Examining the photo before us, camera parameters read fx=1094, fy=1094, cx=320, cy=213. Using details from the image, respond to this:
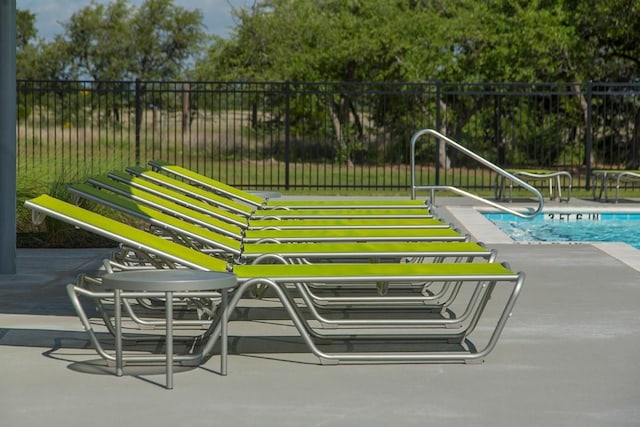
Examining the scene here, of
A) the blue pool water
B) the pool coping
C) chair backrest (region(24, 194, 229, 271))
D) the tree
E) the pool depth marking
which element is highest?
the tree

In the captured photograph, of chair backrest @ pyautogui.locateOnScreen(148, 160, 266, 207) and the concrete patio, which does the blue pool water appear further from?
the concrete patio

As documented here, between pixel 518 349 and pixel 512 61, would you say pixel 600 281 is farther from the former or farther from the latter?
pixel 512 61

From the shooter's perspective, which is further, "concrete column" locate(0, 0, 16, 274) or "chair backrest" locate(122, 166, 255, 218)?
"chair backrest" locate(122, 166, 255, 218)

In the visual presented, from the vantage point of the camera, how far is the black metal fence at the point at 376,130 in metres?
17.6

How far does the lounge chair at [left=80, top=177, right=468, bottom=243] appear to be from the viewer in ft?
21.0

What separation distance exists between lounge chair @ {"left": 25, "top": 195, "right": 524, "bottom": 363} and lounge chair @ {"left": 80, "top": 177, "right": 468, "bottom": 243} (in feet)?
3.62

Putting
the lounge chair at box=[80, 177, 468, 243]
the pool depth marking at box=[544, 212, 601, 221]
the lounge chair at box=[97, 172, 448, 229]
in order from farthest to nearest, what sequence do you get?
the pool depth marking at box=[544, 212, 601, 221] < the lounge chair at box=[97, 172, 448, 229] < the lounge chair at box=[80, 177, 468, 243]

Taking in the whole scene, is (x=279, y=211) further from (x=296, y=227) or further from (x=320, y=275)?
→ (x=320, y=275)

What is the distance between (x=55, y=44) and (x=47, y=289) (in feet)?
130

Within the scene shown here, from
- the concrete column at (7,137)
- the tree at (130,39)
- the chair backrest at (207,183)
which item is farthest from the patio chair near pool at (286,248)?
the tree at (130,39)

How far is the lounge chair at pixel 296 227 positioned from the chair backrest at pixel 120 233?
1.19 metres

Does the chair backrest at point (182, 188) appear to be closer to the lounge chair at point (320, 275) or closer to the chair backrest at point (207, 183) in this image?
the chair backrest at point (207, 183)

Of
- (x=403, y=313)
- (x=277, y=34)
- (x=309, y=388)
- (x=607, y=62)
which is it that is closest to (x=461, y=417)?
(x=309, y=388)

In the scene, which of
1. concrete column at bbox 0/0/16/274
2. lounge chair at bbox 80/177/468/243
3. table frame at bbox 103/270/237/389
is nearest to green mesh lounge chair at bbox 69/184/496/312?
lounge chair at bbox 80/177/468/243
